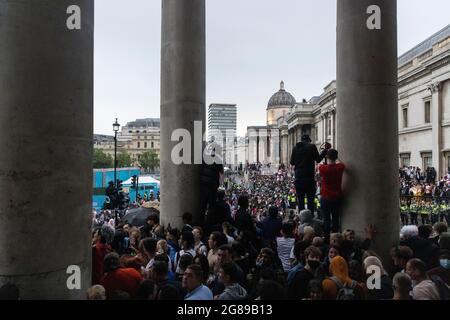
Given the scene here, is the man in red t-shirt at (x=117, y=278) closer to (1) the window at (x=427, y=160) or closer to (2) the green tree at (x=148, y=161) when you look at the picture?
(1) the window at (x=427, y=160)

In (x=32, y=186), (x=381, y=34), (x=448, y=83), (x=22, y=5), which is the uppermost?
(x=448, y=83)

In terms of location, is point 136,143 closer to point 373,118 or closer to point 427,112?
point 427,112

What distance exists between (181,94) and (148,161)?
471ft

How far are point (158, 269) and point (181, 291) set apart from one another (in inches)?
17.0

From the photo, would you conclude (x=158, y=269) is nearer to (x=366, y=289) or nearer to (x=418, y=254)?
(x=366, y=289)

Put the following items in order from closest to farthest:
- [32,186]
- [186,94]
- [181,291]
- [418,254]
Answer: [32,186] → [181,291] → [418,254] → [186,94]

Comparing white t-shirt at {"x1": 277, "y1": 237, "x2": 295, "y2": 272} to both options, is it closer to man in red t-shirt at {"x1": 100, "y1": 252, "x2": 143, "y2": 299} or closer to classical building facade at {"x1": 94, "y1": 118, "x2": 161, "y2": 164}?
man in red t-shirt at {"x1": 100, "y1": 252, "x2": 143, "y2": 299}

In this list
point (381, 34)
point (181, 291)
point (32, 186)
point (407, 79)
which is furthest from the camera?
point (407, 79)

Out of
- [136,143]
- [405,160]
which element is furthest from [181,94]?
[136,143]

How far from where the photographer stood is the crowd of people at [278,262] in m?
4.35

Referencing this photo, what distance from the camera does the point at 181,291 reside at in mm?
4730

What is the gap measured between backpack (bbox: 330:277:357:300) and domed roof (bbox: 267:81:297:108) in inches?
6587

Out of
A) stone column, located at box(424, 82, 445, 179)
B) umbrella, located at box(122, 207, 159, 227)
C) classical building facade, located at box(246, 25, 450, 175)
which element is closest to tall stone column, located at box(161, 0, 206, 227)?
umbrella, located at box(122, 207, 159, 227)

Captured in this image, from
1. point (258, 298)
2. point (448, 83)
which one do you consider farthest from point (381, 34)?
point (448, 83)
